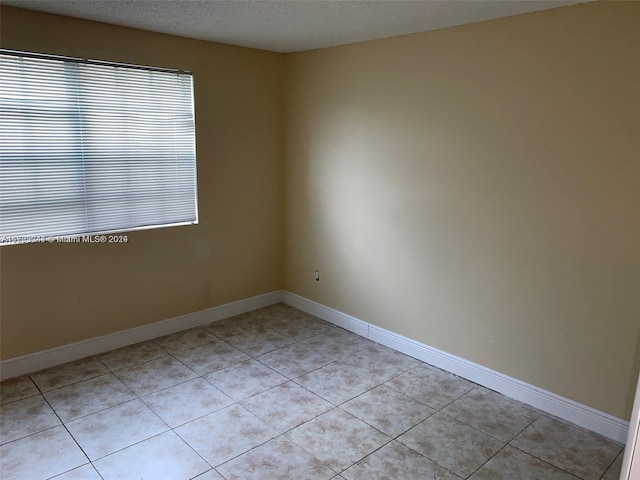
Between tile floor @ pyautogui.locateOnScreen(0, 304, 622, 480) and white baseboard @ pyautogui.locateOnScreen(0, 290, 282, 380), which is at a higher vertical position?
white baseboard @ pyautogui.locateOnScreen(0, 290, 282, 380)

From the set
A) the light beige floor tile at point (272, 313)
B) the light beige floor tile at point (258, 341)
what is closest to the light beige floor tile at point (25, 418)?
the light beige floor tile at point (258, 341)

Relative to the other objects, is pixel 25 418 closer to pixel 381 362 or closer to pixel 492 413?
pixel 381 362

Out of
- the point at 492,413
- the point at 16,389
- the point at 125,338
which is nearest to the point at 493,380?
the point at 492,413

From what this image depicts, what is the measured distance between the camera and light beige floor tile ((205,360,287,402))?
300 cm

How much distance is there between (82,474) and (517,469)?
213 centimetres

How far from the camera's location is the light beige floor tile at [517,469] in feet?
7.43

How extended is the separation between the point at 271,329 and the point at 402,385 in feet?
4.35

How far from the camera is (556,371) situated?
2.75m

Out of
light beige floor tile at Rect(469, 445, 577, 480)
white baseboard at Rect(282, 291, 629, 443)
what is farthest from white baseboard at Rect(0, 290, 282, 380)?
light beige floor tile at Rect(469, 445, 577, 480)

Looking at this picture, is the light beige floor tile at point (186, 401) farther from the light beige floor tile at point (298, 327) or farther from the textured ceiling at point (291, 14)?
the textured ceiling at point (291, 14)

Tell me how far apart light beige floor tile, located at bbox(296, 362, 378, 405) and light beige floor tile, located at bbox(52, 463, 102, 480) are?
1307 millimetres

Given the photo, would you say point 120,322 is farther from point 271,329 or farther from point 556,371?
point 556,371

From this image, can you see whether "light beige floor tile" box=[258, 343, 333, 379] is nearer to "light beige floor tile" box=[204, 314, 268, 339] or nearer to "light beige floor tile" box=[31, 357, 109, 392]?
"light beige floor tile" box=[204, 314, 268, 339]

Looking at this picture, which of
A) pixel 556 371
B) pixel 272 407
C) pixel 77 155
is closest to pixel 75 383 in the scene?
pixel 272 407
